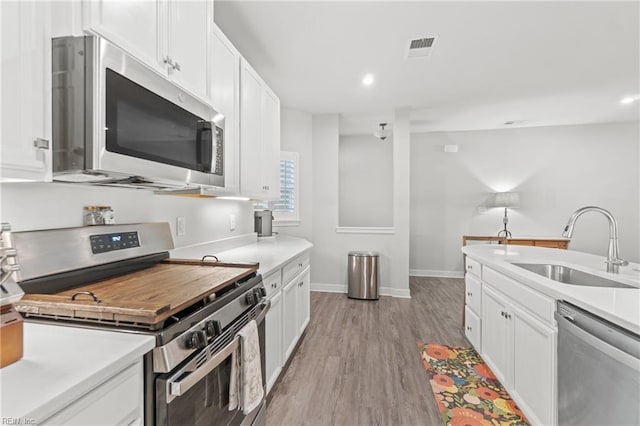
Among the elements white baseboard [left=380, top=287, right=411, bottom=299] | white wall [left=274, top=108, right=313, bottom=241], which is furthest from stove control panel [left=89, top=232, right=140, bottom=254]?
white baseboard [left=380, top=287, right=411, bottom=299]

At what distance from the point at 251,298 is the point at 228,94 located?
1385 mm

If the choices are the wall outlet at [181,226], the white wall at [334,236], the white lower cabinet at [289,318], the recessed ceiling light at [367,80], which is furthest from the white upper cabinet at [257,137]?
the white wall at [334,236]

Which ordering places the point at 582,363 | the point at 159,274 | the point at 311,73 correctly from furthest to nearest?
the point at 311,73, the point at 159,274, the point at 582,363

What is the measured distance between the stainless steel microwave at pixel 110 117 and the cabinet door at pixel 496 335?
2174mm

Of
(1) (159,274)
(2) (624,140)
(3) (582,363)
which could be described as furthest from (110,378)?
(2) (624,140)

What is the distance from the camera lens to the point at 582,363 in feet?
4.14

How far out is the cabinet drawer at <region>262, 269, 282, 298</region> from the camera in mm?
1791

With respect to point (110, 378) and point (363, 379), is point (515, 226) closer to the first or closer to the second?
point (363, 379)

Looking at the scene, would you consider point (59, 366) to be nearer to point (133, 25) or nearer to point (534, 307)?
point (133, 25)

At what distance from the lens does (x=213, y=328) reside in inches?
41.3

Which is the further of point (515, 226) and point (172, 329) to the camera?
point (515, 226)

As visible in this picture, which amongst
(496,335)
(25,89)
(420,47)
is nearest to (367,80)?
(420,47)

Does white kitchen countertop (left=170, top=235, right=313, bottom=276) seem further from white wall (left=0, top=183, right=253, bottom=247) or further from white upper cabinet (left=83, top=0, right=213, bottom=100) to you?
white upper cabinet (left=83, top=0, right=213, bottom=100)

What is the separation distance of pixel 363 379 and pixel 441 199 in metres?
4.38
